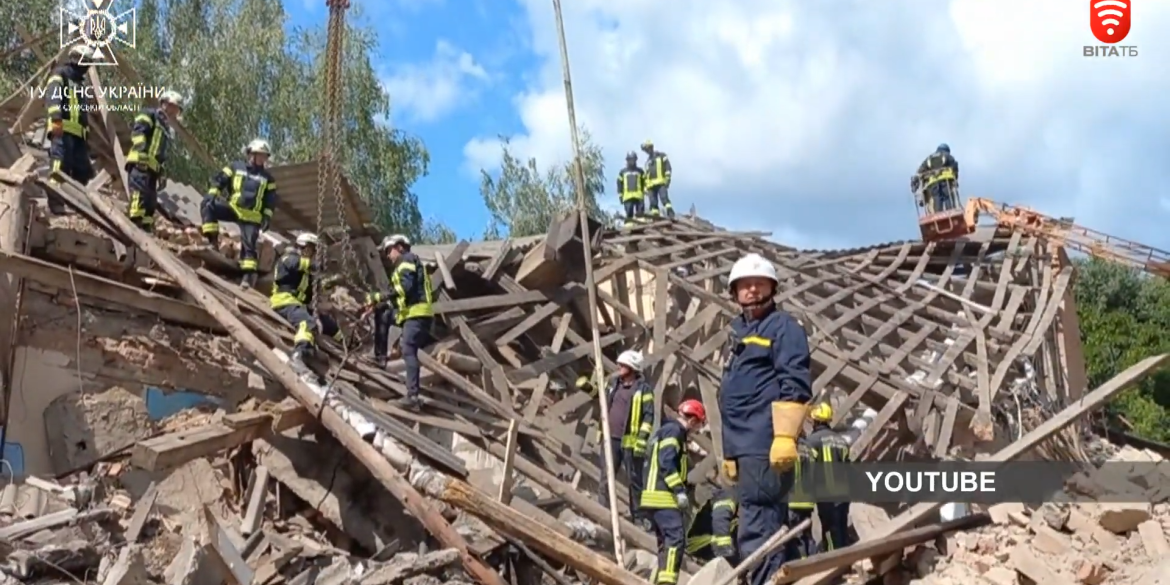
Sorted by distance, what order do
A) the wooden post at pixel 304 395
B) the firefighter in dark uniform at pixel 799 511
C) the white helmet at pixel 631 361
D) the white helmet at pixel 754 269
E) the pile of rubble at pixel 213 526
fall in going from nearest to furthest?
A: the white helmet at pixel 754 269 → the firefighter in dark uniform at pixel 799 511 → the pile of rubble at pixel 213 526 → the wooden post at pixel 304 395 → the white helmet at pixel 631 361

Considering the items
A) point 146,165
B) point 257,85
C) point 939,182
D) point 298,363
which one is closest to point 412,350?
point 298,363

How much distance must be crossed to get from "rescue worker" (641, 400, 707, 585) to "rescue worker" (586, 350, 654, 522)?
39.1 inches

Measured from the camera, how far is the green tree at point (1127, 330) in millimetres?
26844

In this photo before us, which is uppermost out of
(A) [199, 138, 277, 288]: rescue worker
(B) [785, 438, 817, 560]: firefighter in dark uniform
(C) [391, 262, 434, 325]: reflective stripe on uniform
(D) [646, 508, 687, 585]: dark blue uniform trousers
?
(A) [199, 138, 277, 288]: rescue worker

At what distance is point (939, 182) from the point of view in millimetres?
17125

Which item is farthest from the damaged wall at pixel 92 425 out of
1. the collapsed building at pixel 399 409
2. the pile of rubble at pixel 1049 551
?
the pile of rubble at pixel 1049 551

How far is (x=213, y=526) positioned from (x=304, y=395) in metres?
1.47

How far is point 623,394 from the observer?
310 inches

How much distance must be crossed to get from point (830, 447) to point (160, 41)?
19298mm

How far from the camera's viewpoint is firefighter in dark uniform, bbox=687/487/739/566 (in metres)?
6.46

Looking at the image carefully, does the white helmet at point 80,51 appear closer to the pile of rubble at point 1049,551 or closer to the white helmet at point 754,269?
the white helmet at point 754,269

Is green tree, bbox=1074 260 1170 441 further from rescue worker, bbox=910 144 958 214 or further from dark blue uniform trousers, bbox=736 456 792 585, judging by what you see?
dark blue uniform trousers, bbox=736 456 792 585

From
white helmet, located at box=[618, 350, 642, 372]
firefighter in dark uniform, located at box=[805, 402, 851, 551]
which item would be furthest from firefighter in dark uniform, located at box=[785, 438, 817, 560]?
white helmet, located at box=[618, 350, 642, 372]

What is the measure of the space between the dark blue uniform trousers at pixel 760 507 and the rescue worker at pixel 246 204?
5896 millimetres
